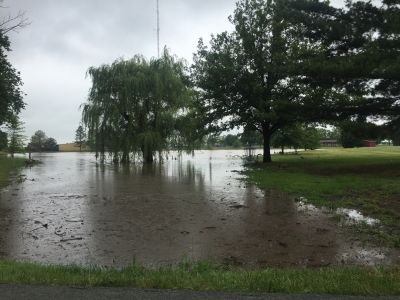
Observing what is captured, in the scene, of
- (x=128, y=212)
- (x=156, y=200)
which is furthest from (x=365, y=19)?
(x=128, y=212)

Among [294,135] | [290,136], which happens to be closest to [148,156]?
[290,136]

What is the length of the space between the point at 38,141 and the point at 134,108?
385ft

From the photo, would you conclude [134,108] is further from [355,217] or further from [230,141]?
[230,141]

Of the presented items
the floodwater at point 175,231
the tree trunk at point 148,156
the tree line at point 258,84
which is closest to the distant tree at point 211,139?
the tree line at point 258,84

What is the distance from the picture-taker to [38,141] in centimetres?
14638

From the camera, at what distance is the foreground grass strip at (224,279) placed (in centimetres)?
481

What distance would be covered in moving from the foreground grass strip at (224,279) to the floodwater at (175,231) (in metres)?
1.09

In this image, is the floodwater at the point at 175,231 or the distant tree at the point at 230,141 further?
the distant tree at the point at 230,141

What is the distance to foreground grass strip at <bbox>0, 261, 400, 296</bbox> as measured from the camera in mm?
4812

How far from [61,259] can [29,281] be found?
7.32 ft

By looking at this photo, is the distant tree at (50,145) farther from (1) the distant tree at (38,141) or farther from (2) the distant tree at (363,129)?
(2) the distant tree at (363,129)

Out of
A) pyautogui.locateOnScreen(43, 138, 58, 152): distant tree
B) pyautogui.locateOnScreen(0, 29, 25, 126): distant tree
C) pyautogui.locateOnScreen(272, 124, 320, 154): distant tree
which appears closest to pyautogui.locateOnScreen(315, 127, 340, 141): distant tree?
pyautogui.locateOnScreen(272, 124, 320, 154): distant tree

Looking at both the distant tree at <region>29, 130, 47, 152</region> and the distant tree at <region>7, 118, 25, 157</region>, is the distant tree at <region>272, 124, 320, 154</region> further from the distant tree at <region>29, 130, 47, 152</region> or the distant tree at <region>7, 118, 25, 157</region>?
the distant tree at <region>29, 130, 47, 152</region>

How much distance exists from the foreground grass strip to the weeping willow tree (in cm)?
3108
